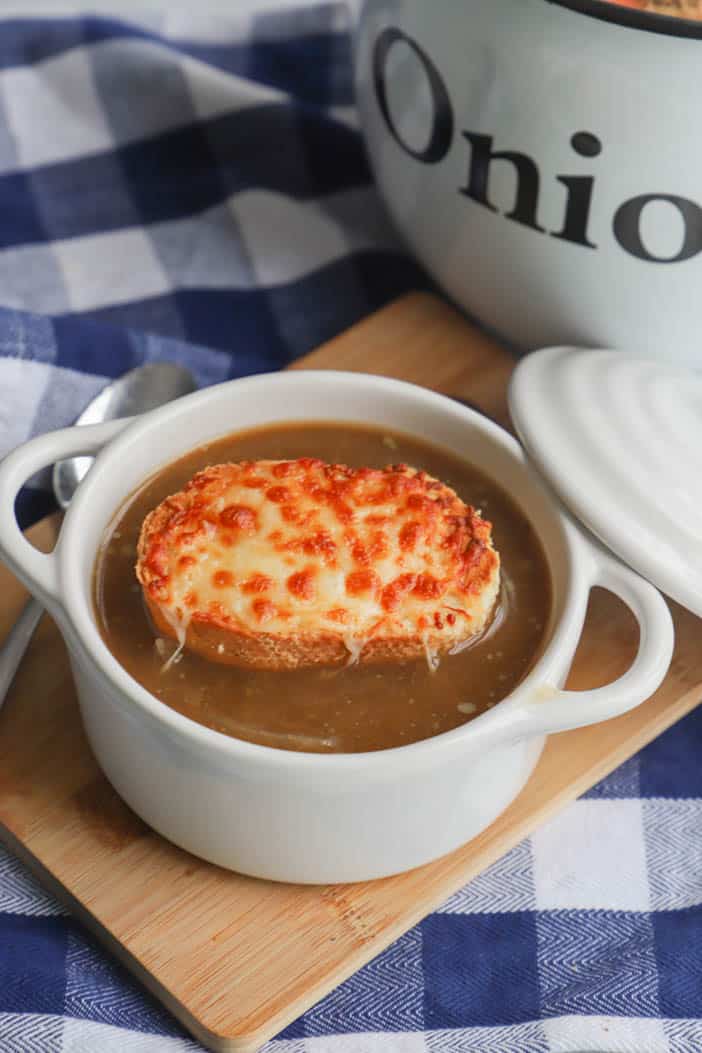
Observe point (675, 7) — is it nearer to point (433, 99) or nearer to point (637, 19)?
point (637, 19)

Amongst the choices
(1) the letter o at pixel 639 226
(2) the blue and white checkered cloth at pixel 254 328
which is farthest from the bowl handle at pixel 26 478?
(1) the letter o at pixel 639 226

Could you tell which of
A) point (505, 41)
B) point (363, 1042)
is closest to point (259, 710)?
point (363, 1042)

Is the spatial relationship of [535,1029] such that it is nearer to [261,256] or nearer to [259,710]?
[259,710]

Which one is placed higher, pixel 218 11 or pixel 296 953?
pixel 218 11

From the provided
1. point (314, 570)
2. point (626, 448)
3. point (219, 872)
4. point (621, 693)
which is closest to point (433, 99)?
point (626, 448)

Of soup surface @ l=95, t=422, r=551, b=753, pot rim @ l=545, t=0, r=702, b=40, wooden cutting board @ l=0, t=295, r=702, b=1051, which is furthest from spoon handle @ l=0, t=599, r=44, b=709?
pot rim @ l=545, t=0, r=702, b=40

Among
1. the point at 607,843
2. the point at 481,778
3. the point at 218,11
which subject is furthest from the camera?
the point at 218,11

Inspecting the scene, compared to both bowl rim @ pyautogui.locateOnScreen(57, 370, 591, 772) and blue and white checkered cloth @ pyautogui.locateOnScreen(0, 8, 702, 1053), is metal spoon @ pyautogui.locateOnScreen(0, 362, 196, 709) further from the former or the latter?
bowl rim @ pyautogui.locateOnScreen(57, 370, 591, 772)
